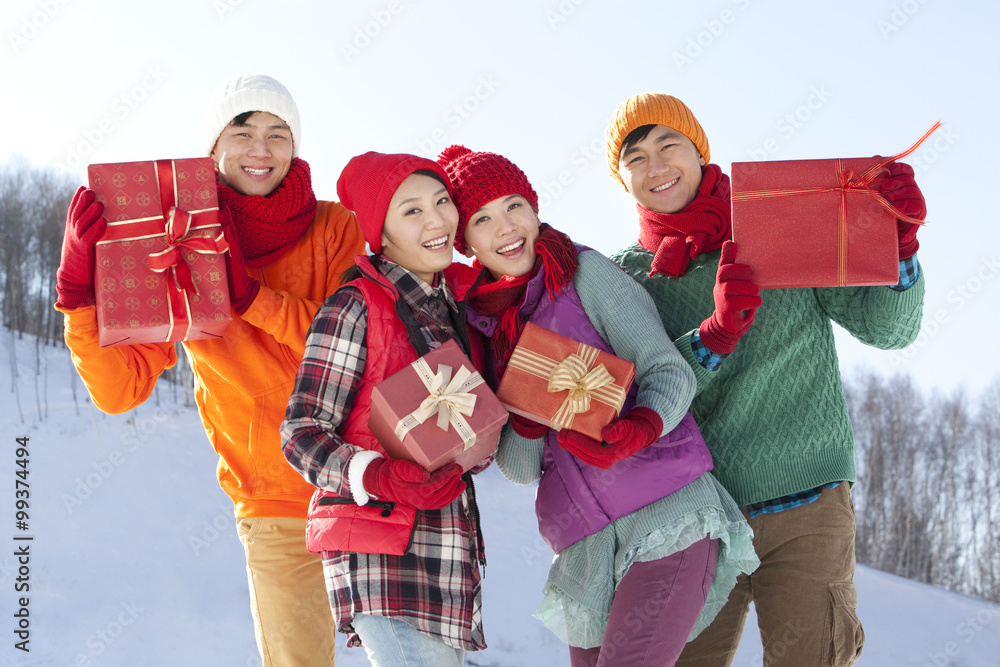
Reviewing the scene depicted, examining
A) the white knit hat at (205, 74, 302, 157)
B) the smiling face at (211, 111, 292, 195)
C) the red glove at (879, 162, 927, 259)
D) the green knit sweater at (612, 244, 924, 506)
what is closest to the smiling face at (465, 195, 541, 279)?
the green knit sweater at (612, 244, 924, 506)

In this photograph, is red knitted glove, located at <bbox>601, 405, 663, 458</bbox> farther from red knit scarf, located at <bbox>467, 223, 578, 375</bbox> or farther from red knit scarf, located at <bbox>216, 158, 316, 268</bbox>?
red knit scarf, located at <bbox>216, 158, 316, 268</bbox>

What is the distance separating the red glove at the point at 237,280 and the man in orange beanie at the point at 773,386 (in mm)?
1222

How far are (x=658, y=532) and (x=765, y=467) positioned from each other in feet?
1.61

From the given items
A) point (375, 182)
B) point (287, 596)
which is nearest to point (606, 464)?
point (375, 182)

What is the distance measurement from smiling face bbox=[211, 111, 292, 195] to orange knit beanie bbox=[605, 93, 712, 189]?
1.12 m

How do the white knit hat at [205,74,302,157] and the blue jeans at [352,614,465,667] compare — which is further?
the white knit hat at [205,74,302,157]

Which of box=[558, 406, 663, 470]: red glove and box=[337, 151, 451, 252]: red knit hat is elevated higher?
box=[337, 151, 451, 252]: red knit hat

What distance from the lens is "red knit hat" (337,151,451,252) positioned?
7.91 ft

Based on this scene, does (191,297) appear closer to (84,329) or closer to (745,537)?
(84,329)

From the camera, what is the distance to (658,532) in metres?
2.19

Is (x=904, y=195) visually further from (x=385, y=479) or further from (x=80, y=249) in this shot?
(x=80, y=249)

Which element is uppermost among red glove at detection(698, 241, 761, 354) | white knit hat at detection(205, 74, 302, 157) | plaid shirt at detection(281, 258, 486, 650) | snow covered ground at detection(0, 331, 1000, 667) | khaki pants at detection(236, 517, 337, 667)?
white knit hat at detection(205, 74, 302, 157)

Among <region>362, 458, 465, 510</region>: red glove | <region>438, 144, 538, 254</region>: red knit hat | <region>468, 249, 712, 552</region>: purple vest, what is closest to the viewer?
<region>362, 458, 465, 510</region>: red glove

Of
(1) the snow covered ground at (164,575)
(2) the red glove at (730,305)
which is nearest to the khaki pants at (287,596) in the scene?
(2) the red glove at (730,305)
